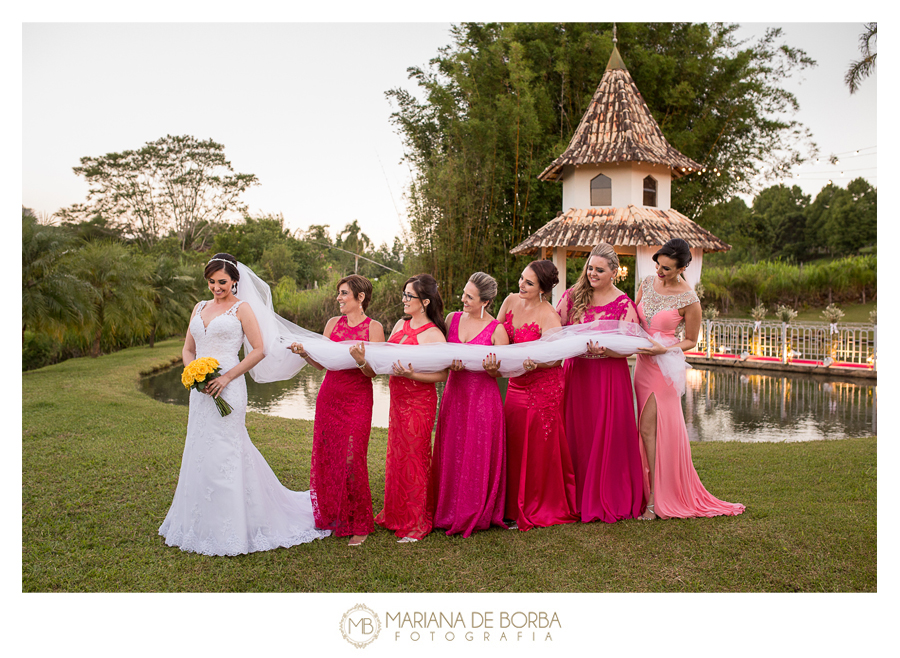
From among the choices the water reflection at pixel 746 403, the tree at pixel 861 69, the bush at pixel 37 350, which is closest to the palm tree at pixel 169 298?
the bush at pixel 37 350

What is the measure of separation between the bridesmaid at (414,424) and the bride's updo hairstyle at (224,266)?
1187mm

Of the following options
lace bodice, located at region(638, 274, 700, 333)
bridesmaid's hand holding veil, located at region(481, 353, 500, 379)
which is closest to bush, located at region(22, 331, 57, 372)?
bridesmaid's hand holding veil, located at region(481, 353, 500, 379)

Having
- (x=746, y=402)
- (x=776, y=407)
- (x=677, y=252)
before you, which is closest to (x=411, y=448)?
(x=677, y=252)

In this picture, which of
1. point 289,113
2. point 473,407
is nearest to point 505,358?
point 473,407

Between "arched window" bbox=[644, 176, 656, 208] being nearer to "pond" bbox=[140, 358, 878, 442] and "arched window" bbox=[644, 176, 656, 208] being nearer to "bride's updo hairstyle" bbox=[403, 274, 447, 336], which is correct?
"pond" bbox=[140, 358, 878, 442]

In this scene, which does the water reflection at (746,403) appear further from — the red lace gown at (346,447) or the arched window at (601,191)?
the red lace gown at (346,447)

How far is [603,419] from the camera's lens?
14.8 ft

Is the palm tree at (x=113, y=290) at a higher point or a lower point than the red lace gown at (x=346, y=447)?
higher

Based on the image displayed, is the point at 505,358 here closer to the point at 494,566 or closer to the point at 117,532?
the point at 494,566

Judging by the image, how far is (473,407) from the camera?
14.0 ft

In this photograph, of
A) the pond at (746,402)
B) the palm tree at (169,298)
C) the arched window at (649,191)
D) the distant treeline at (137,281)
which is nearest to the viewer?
the pond at (746,402)

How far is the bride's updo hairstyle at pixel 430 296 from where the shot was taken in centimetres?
416

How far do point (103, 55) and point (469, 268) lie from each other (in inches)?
403

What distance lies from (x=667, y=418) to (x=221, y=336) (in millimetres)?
3363
